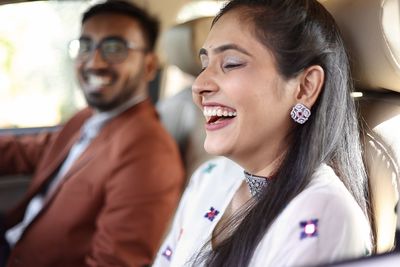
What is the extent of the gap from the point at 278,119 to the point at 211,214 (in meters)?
0.31

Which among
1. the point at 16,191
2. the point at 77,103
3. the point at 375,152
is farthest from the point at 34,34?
the point at 375,152

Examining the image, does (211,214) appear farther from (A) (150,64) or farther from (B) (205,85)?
(A) (150,64)

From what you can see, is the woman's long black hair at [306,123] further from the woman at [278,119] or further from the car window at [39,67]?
the car window at [39,67]

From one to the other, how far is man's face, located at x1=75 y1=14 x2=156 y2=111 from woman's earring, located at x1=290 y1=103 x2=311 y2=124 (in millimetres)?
1253

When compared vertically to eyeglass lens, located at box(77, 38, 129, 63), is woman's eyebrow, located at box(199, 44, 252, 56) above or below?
above

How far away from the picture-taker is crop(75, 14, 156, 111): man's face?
257cm

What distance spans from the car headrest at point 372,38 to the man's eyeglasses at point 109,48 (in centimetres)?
117

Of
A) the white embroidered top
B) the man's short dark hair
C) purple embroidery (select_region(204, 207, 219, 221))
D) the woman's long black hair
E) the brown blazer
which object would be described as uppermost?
the man's short dark hair

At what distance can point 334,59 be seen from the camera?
145 centimetres

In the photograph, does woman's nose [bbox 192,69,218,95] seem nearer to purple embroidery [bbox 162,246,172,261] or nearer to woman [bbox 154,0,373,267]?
Result: woman [bbox 154,0,373,267]

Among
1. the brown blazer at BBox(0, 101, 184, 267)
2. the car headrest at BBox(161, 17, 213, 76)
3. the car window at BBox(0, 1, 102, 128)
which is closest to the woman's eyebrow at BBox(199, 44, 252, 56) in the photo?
the car headrest at BBox(161, 17, 213, 76)

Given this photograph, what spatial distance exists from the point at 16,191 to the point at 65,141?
301 mm

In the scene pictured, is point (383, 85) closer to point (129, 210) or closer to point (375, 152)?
point (375, 152)

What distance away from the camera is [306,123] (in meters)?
1.46
